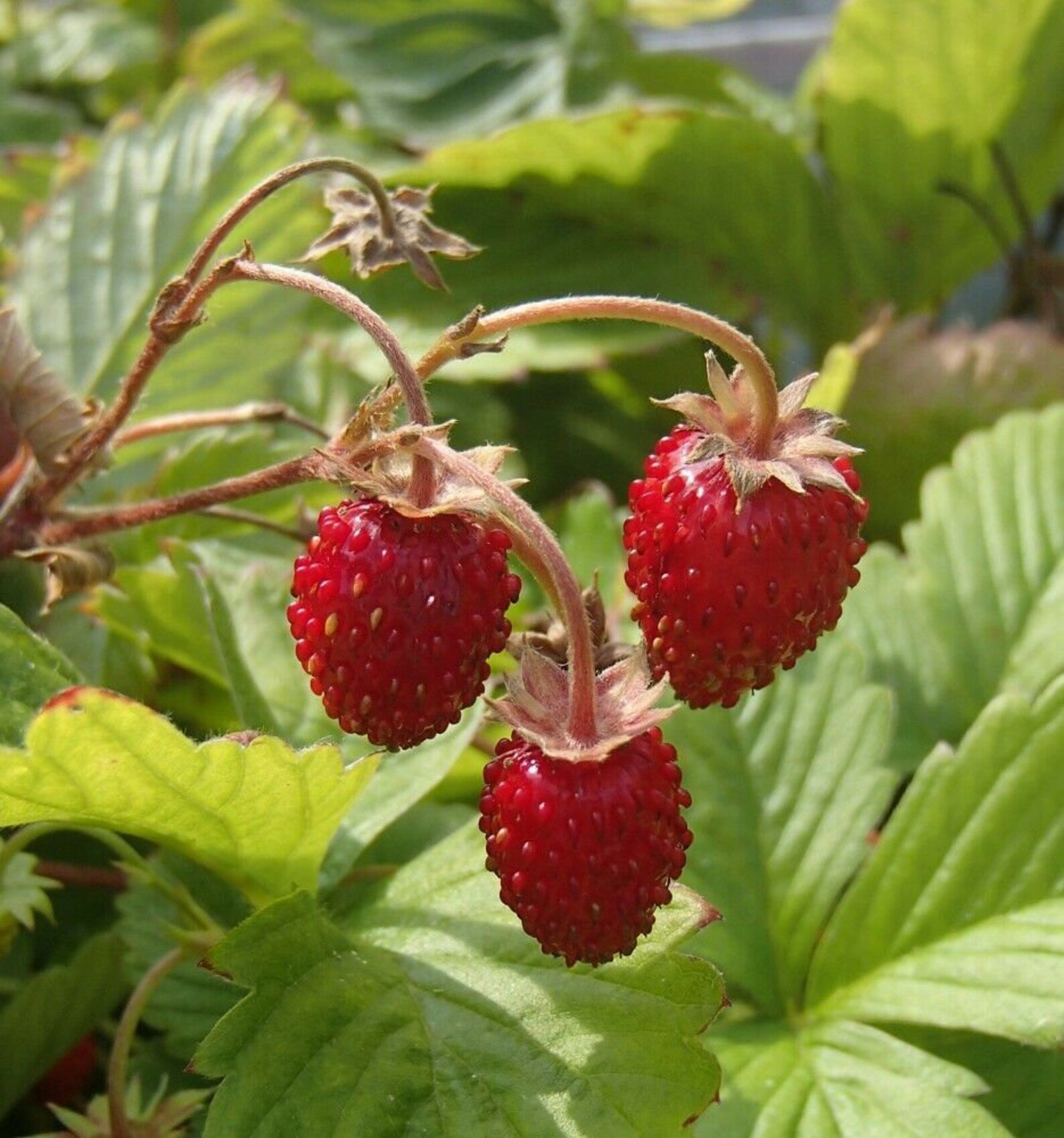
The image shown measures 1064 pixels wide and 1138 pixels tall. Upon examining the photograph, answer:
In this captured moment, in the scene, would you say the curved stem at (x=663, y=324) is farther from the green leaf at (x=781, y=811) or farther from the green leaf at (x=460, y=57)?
the green leaf at (x=460, y=57)

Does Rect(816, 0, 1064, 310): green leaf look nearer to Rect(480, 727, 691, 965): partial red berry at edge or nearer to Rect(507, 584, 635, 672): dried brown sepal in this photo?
Rect(507, 584, 635, 672): dried brown sepal

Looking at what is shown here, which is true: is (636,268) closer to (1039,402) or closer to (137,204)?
(1039,402)

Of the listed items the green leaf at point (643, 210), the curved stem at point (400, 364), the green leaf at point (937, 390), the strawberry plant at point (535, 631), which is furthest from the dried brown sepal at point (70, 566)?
the green leaf at point (937, 390)

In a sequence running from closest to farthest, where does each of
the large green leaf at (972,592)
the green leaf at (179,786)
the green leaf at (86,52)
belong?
the green leaf at (179,786) < the large green leaf at (972,592) < the green leaf at (86,52)

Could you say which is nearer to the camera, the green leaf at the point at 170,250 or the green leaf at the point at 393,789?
the green leaf at the point at 393,789

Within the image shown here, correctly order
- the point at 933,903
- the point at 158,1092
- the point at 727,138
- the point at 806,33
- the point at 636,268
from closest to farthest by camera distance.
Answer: the point at 158,1092 → the point at 933,903 → the point at 727,138 → the point at 636,268 → the point at 806,33

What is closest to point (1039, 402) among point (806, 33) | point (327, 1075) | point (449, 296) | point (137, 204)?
point (449, 296)

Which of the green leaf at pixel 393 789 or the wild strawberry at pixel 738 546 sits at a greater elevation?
the wild strawberry at pixel 738 546
